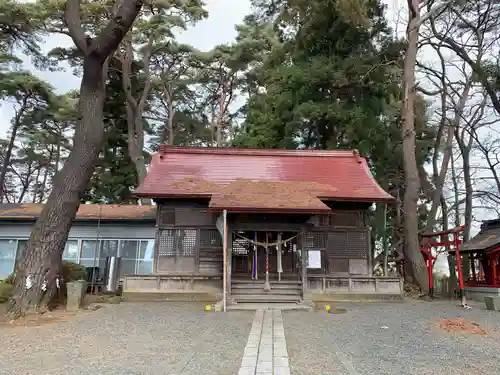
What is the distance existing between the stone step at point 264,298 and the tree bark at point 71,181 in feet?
16.0

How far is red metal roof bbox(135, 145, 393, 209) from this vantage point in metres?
12.4

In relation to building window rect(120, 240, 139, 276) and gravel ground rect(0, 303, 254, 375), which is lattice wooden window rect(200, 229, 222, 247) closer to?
gravel ground rect(0, 303, 254, 375)

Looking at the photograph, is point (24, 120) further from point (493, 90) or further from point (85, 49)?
point (493, 90)

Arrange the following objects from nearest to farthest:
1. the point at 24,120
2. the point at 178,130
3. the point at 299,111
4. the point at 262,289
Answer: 1. the point at 262,289
2. the point at 299,111
3. the point at 24,120
4. the point at 178,130

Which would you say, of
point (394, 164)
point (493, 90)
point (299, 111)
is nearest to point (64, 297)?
point (299, 111)

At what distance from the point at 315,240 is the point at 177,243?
15.3 feet

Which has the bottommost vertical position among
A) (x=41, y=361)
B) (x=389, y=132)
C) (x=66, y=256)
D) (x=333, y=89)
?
(x=41, y=361)

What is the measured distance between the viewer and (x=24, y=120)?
25484 mm

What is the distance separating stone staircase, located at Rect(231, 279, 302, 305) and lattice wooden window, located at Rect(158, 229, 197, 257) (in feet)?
6.70

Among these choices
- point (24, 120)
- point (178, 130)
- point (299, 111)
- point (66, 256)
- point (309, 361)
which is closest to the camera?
point (309, 361)

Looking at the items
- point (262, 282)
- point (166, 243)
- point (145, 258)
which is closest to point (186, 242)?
point (166, 243)

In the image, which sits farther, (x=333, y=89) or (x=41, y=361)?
(x=333, y=89)

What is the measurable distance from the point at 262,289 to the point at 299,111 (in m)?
9.70

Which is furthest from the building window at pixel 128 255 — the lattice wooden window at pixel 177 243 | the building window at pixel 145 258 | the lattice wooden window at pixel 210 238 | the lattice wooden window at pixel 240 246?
the lattice wooden window at pixel 240 246
